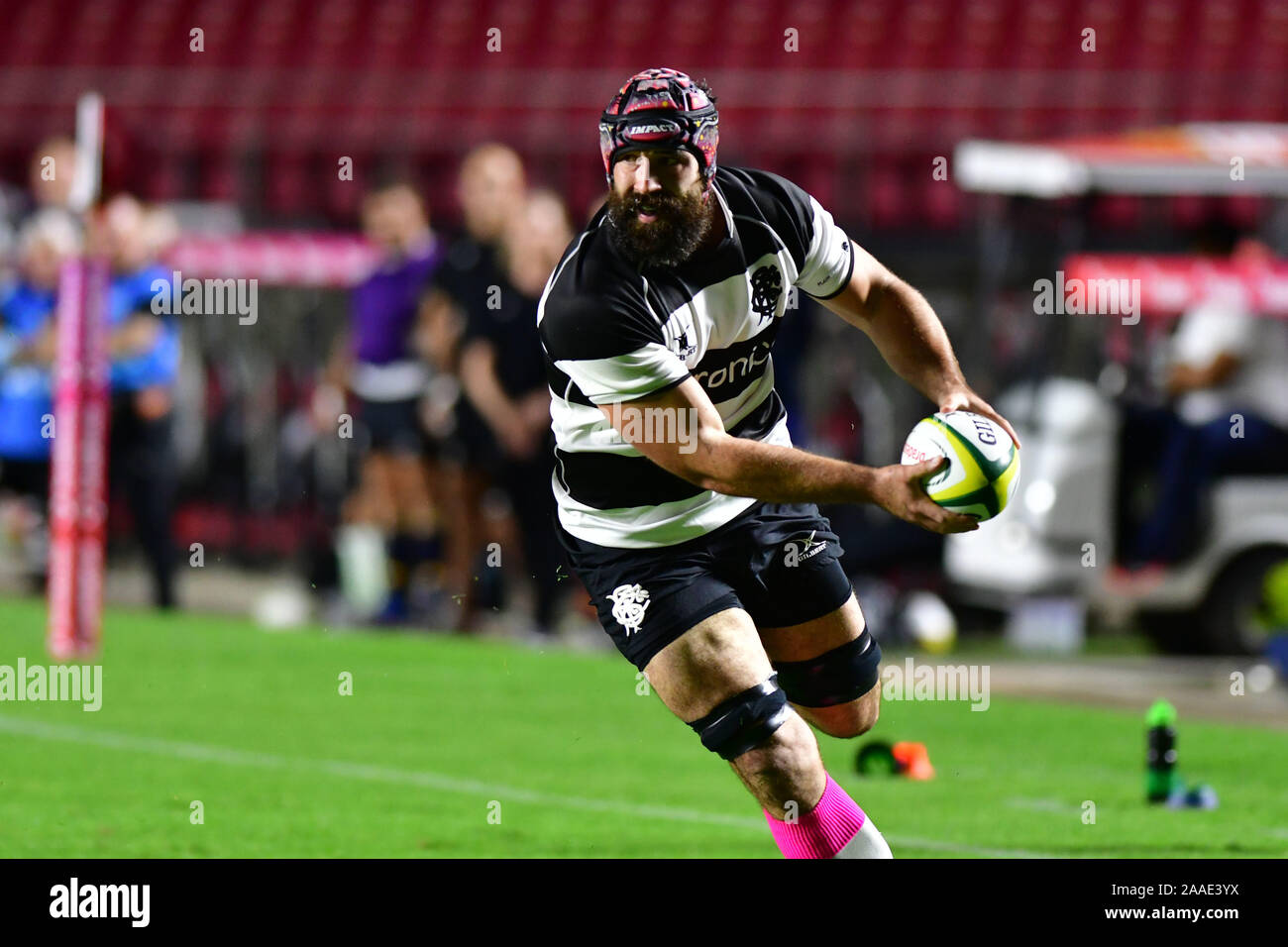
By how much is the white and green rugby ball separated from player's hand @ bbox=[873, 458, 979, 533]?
0.02 metres

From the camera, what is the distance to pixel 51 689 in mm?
10297

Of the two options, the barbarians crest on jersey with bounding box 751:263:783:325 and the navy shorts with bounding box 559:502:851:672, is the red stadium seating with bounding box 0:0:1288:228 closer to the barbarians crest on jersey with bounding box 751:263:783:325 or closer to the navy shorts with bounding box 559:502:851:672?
the navy shorts with bounding box 559:502:851:672

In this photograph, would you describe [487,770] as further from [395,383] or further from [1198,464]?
[1198,464]

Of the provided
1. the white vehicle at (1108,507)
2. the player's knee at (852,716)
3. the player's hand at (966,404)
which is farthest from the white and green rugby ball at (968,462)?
the white vehicle at (1108,507)

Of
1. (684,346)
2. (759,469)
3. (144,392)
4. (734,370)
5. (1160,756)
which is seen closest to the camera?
(759,469)

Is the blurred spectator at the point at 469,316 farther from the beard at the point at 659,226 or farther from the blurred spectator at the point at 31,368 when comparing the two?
the beard at the point at 659,226

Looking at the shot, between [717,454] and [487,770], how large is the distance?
350cm

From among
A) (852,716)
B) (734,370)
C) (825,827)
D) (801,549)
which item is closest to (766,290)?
(734,370)

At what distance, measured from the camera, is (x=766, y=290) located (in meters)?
5.56

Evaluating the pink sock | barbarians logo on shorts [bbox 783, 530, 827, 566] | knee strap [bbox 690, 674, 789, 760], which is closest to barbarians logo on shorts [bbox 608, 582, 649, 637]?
knee strap [bbox 690, 674, 789, 760]

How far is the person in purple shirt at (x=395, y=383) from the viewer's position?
42.4 ft

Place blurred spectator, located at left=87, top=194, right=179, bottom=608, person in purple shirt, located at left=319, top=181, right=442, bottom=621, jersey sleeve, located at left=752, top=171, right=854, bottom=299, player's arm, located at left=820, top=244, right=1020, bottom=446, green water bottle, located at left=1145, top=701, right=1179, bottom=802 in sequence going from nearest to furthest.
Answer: jersey sleeve, located at left=752, top=171, right=854, bottom=299 → player's arm, located at left=820, top=244, right=1020, bottom=446 → green water bottle, located at left=1145, top=701, right=1179, bottom=802 → blurred spectator, located at left=87, top=194, right=179, bottom=608 → person in purple shirt, located at left=319, top=181, right=442, bottom=621

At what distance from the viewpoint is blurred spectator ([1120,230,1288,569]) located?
1180 cm
